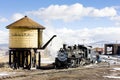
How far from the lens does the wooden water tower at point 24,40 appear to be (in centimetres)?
3966

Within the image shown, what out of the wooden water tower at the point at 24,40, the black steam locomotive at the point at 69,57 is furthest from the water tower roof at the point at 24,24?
the black steam locomotive at the point at 69,57

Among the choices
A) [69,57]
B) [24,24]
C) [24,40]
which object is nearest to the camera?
[24,40]

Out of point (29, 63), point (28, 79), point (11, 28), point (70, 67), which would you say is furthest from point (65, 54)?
point (28, 79)

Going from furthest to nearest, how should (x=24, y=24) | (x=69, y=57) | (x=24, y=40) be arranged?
(x=69, y=57) → (x=24, y=24) → (x=24, y=40)

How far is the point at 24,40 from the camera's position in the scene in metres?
39.6

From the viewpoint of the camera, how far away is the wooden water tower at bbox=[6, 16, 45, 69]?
39.7m

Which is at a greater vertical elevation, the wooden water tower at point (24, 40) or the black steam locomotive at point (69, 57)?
the wooden water tower at point (24, 40)

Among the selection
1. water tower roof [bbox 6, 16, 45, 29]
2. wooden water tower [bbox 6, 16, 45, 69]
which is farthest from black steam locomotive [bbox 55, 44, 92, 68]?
water tower roof [bbox 6, 16, 45, 29]

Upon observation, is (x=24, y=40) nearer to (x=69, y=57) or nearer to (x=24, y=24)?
(x=24, y=24)

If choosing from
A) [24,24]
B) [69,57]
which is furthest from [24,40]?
[69,57]

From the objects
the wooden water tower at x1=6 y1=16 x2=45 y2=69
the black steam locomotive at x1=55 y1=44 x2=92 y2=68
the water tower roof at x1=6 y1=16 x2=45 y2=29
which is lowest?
the black steam locomotive at x1=55 y1=44 x2=92 y2=68

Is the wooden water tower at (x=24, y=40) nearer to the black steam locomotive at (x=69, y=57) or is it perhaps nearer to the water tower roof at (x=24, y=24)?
the water tower roof at (x=24, y=24)

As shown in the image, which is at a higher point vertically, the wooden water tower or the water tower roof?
the water tower roof

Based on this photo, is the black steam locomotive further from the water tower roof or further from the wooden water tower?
the water tower roof
